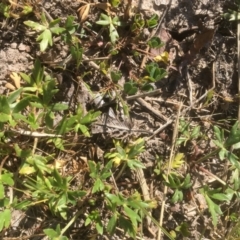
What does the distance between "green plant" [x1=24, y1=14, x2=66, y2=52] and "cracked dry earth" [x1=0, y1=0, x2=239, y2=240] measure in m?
0.10

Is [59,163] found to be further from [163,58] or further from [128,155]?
[163,58]

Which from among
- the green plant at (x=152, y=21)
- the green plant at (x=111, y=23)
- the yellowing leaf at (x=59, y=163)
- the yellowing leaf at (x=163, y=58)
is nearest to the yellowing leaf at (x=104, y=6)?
the green plant at (x=111, y=23)

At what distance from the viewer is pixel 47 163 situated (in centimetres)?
240

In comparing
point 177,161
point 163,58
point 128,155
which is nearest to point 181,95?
point 163,58

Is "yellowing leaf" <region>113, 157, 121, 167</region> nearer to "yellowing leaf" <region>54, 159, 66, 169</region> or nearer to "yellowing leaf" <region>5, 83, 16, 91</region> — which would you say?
"yellowing leaf" <region>54, 159, 66, 169</region>

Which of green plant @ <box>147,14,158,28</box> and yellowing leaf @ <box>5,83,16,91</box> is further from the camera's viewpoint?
green plant @ <box>147,14,158,28</box>

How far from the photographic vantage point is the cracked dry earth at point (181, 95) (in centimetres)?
245

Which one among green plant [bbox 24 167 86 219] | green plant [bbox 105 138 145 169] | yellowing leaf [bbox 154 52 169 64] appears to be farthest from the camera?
yellowing leaf [bbox 154 52 169 64]

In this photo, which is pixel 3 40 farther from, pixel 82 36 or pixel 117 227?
pixel 117 227

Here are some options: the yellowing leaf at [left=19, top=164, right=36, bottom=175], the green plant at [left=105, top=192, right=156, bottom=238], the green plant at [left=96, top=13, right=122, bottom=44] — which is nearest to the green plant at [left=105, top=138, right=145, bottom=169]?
the green plant at [left=105, top=192, right=156, bottom=238]

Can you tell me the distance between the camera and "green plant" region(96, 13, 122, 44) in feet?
7.88

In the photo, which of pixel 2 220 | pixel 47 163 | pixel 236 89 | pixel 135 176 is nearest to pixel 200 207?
pixel 135 176

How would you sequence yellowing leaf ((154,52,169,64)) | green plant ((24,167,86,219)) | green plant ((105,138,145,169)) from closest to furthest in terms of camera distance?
green plant ((24,167,86,219))
green plant ((105,138,145,169))
yellowing leaf ((154,52,169,64))

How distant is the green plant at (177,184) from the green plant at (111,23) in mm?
755
